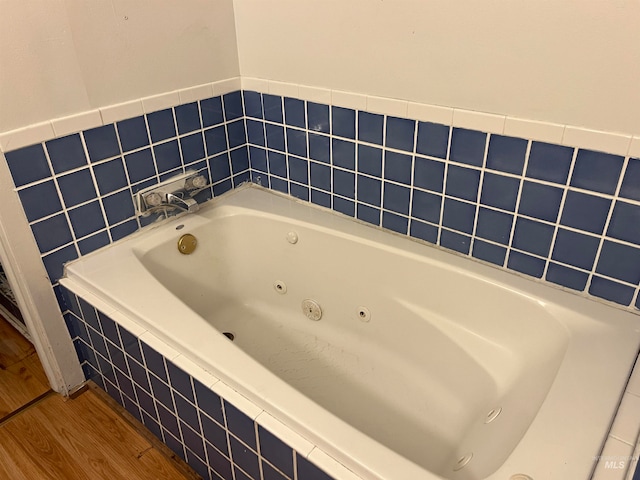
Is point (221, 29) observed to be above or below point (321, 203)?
above

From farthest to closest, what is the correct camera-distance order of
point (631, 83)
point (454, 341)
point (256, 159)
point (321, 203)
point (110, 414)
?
point (256, 159)
point (321, 203)
point (110, 414)
point (454, 341)
point (631, 83)

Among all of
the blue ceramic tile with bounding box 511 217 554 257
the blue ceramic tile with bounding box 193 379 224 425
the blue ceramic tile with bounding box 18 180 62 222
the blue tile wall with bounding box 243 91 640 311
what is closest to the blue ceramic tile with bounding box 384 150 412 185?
the blue tile wall with bounding box 243 91 640 311

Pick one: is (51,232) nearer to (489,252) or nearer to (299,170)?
(299,170)

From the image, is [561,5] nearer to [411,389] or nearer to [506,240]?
[506,240]

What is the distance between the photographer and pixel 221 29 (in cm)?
155

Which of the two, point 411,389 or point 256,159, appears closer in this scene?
point 411,389

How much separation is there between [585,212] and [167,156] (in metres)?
1.16

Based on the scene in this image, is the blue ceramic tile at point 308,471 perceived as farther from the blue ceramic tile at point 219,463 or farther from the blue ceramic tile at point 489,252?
the blue ceramic tile at point 489,252

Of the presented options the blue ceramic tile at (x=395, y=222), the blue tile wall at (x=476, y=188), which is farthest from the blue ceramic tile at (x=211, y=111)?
the blue ceramic tile at (x=395, y=222)

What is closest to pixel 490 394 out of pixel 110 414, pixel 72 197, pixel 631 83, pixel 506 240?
pixel 506 240

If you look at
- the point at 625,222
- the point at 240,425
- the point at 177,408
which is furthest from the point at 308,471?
the point at 625,222

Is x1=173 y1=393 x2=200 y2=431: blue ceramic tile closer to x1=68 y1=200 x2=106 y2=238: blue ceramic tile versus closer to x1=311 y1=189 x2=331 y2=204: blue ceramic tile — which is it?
x1=68 y1=200 x2=106 y2=238: blue ceramic tile

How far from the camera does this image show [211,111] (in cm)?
161

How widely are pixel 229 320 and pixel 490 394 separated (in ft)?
2.87
